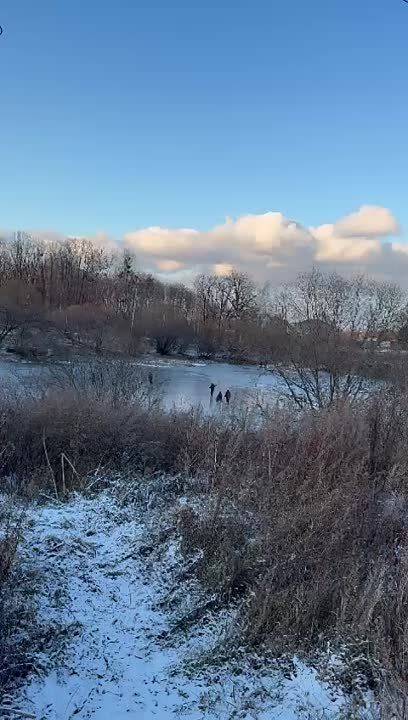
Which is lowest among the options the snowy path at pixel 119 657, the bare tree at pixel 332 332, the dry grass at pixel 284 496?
the snowy path at pixel 119 657

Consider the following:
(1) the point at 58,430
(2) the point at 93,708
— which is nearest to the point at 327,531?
(2) the point at 93,708

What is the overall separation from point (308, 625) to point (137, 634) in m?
1.75

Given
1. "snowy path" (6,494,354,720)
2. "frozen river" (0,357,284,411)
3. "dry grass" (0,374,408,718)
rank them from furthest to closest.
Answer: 1. "frozen river" (0,357,284,411)
2. "dry grass" (0,374,408,718)
3. "snowy path" (6,494,354,720)

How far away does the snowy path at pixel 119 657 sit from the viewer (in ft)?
14.7

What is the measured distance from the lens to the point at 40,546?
6527mm

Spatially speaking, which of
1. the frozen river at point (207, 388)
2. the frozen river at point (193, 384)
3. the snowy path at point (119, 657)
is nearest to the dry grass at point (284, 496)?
the snowy path at point (119, 657)

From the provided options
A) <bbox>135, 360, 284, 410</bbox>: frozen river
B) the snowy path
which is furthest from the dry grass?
<bbox>135, 360, 284, 410</bbox>: frozen river

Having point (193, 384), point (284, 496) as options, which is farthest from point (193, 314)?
point (284, 496)

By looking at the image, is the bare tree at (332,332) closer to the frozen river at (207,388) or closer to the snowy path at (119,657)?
the frozen river at (207,388)

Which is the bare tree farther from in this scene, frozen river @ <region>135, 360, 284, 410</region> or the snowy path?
the snowy path

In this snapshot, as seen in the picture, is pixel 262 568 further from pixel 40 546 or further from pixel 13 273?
pixel 13 273

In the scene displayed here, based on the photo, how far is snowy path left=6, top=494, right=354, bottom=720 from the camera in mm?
4492

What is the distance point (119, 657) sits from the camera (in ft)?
16.8

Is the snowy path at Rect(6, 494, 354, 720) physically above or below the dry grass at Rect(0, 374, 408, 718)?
below
